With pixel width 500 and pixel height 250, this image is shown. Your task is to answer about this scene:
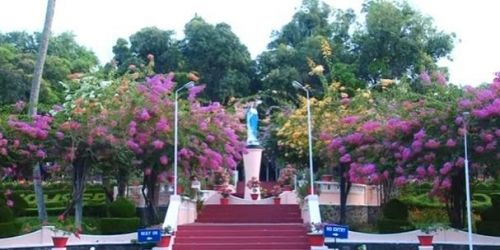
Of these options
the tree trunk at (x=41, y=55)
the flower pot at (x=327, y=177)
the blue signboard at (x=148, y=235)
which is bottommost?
the blue signboard at (x=148, y=235)

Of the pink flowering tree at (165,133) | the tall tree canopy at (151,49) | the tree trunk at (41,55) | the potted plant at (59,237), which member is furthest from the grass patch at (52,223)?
the tall tree canopy at (151,49)

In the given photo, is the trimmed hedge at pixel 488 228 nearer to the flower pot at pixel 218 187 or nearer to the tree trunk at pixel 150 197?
the tree trunk at pixel 150 197

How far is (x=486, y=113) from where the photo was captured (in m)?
17.3

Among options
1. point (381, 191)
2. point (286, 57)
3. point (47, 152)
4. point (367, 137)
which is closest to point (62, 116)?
point (47, 152)

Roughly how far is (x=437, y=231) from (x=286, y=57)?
75.6ft

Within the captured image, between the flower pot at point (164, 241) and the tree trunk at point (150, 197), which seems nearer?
the flower pot at point (164, 241)

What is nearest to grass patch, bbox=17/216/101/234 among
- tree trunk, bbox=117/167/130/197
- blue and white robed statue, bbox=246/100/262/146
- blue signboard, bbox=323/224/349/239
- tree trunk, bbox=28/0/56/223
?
tree trunk, bbox=28/0/56/223

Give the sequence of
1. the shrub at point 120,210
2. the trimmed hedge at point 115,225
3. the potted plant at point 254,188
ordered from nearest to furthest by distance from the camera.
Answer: the trimmed hedge at point 115,225, the shrub at point 120,210, the potted plant at point 254,188

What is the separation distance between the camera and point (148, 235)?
1680 cm

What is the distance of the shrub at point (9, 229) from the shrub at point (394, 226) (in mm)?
9326

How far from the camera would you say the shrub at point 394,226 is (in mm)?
18672

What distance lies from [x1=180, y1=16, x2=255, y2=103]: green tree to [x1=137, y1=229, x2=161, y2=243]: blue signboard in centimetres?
2233

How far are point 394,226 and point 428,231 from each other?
1783 millimetres

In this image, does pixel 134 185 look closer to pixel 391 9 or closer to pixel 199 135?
pixel 199 135
